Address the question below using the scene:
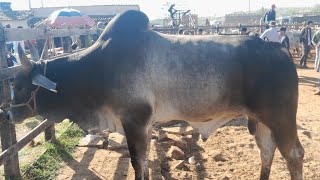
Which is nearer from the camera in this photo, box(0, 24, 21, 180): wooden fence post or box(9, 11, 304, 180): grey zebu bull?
box(9, 11, 304, 180): grey zebu bull

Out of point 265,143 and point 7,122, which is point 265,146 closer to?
point 265,143

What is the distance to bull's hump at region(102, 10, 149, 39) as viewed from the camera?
14.1ft

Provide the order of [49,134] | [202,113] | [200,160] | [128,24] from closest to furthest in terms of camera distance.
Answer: [202,113] → [128,24] → [200,160] → [49,134]

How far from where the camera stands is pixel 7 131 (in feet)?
14.4

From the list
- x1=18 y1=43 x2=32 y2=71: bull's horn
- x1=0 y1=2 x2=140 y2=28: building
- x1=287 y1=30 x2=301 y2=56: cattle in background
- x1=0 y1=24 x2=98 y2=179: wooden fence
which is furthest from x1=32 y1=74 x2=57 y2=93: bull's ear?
x1=0 y1=2 x2=140 y2=28: building

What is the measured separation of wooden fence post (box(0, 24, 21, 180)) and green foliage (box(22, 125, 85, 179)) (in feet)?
0.90

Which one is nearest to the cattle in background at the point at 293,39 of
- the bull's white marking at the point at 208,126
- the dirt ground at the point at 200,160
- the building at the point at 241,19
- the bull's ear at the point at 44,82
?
the dirt ground at the point at 200,160

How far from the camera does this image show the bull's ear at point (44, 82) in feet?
13.0

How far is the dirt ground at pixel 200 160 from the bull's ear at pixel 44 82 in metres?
1.56

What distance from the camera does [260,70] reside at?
13.1ft

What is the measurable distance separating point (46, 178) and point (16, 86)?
141 cm

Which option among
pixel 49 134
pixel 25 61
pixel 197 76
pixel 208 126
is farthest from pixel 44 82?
pixel 49 134

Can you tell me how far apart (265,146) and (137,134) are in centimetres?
158

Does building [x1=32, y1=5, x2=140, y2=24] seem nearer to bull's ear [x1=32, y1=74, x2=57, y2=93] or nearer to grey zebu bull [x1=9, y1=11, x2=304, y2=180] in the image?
grey zebu bull [x1=9, y1=11, x2=304, y2=180]
